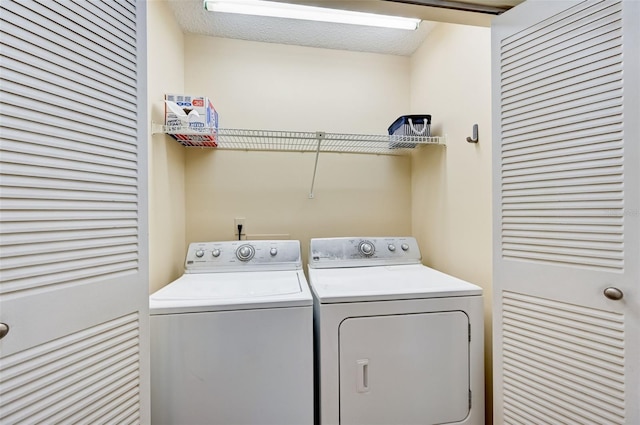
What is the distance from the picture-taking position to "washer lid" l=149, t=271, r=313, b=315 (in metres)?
1.09

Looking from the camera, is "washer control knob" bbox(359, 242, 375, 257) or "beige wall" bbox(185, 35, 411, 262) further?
"beige wall" bbox(185, 35, 411, 262)

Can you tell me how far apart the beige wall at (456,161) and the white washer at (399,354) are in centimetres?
26

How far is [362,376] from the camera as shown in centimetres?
118

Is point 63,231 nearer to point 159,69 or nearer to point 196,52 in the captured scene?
point 159,69

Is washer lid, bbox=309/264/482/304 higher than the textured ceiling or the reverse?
the reverse

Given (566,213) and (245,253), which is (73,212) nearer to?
(245,253)

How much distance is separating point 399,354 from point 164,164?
67.9 inches

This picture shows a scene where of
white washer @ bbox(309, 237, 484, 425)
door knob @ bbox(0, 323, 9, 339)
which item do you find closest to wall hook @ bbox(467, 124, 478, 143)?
white washer @ bbox(309, 237, 484, 425)

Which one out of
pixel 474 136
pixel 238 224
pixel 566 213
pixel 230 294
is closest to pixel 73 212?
pixel 230 294

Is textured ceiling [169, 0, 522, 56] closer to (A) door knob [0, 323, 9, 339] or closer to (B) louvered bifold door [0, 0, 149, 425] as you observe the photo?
(B) louvered bifold door [0, 0, 149, 425]

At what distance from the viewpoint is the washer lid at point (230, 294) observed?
109 cm

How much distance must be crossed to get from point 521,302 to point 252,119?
6.59ft

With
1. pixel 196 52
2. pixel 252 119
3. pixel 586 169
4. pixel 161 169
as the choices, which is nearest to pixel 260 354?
pixel 161 169

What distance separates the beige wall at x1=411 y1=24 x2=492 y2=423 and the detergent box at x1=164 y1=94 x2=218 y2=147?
5.11 feet
